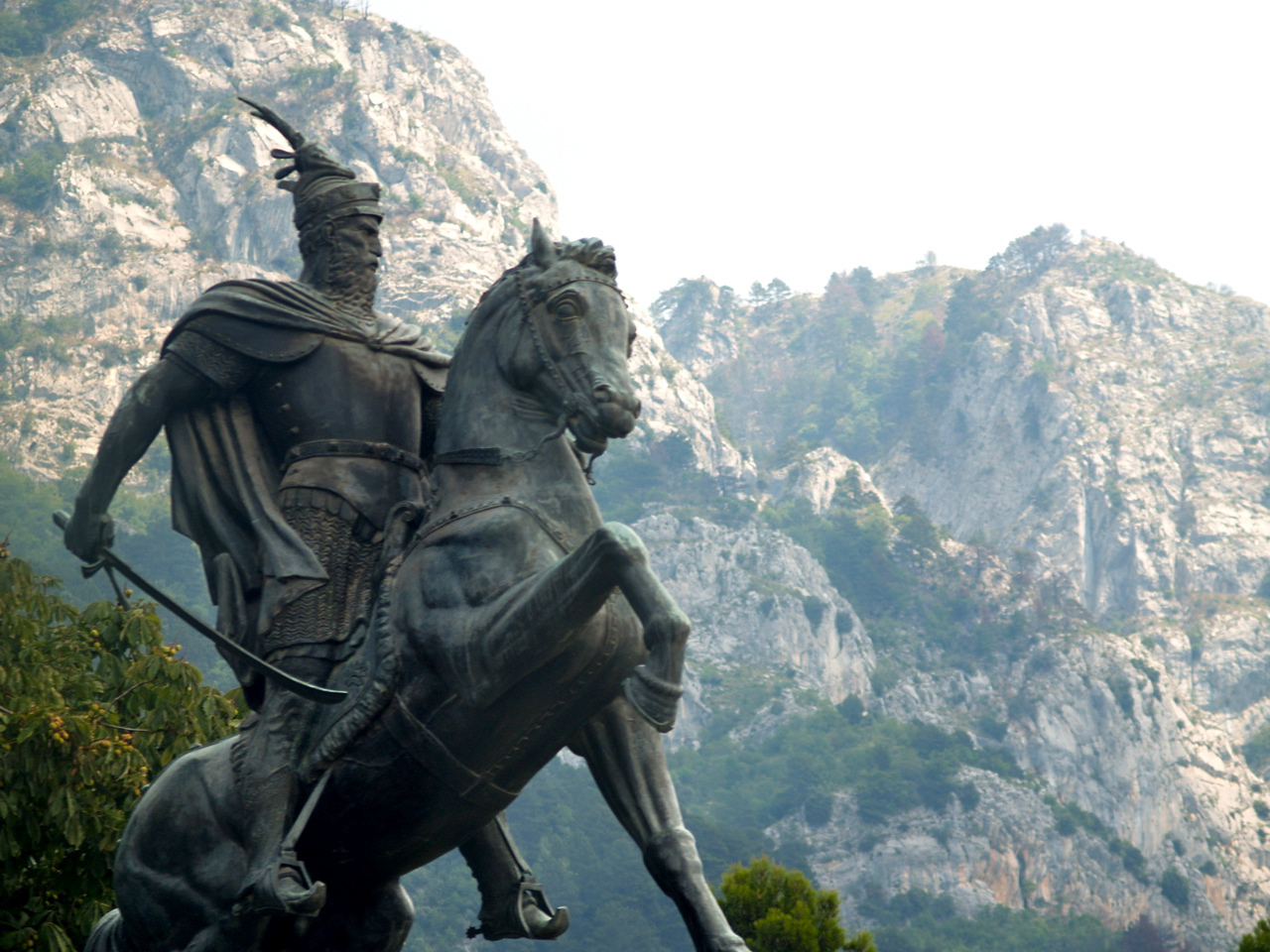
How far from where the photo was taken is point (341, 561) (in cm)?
504

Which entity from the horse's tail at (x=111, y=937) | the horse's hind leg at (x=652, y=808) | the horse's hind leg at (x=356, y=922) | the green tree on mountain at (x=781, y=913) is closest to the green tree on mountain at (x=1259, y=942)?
the green tree on mountain at (x=781, y=913)

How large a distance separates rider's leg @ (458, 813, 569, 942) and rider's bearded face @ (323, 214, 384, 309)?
1.94 metres

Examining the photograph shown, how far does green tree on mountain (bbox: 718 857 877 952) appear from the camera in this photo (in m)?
17.5

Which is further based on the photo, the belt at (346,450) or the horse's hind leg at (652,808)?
the belt at (346,450)

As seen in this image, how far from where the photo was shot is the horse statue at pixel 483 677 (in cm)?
438

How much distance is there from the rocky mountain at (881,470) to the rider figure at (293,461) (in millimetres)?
63785

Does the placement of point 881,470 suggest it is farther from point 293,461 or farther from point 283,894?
point 283,894

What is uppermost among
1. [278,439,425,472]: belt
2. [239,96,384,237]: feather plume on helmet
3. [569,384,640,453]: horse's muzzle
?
[239,96,384,237]: feather plume on helmet

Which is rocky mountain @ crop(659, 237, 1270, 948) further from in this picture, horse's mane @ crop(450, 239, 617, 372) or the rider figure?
horse's mane @ crop(450, 239, 617, 372)

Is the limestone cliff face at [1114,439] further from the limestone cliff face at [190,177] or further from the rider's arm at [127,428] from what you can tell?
the rider's arm at [127,428]

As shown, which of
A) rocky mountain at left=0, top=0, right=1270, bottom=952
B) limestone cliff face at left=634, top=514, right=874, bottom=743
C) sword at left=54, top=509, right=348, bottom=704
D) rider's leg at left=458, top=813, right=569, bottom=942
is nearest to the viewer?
sword at left=54, top=509, right=348, bottom=704

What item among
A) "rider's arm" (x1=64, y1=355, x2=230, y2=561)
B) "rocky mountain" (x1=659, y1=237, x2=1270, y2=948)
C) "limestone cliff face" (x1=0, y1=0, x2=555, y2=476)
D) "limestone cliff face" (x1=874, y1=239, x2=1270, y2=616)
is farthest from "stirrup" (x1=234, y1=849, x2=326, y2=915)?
"limestone cliff face" (x1=874, y1=239, x2=1270, y2=616)

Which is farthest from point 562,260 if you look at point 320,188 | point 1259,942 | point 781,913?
point 781,913

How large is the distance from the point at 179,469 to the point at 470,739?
157cm
